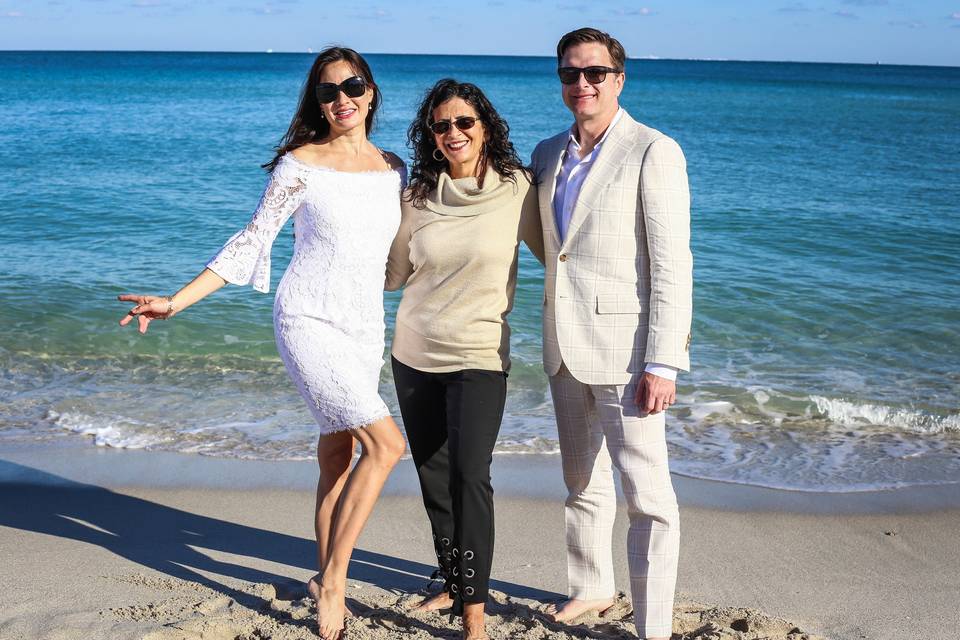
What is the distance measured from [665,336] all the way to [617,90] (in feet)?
2.84

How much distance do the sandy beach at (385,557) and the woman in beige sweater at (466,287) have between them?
52cm

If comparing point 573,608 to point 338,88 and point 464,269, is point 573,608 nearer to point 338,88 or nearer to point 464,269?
point 464,269

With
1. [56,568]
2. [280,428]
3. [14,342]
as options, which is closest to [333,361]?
[56,568]

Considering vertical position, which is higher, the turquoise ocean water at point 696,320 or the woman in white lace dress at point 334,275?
the woman in white lace dress at point 334,275

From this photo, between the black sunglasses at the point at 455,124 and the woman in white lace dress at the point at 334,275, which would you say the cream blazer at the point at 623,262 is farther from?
the woman in white lace dress at the point at 334,275

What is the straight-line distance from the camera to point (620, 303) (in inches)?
119

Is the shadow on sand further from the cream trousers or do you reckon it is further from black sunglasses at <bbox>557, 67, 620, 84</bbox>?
black sunglasses at <bbox>557, 67, 620, 84</bbox>

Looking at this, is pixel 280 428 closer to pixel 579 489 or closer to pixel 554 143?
pixel 579 489

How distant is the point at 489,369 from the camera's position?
3.13 metres

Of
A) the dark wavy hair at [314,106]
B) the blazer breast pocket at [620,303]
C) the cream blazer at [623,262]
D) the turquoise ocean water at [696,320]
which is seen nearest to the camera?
the cream blazer at [623,262]

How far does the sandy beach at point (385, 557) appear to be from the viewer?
3348 mm

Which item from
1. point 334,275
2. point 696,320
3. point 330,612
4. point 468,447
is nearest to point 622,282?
point 468,447

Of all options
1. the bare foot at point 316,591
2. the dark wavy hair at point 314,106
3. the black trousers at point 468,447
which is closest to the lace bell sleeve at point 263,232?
the dark wavy hair at point 314,106

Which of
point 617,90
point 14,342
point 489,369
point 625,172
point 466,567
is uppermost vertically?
point 617,90
